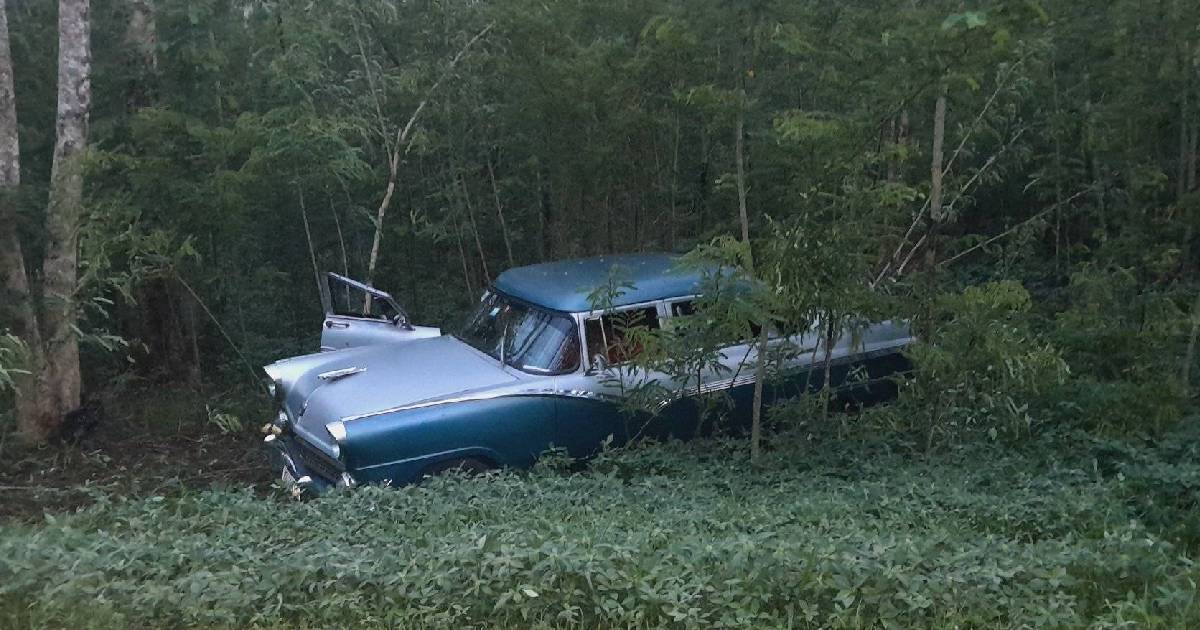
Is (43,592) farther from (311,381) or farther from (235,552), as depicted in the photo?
(311,381)

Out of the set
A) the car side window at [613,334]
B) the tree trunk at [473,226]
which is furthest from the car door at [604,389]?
the tree trunk at [473,226]

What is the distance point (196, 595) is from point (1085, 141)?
7.33 m

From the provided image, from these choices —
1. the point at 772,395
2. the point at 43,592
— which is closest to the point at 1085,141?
the point at 772,395

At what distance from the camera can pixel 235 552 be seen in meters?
4.30

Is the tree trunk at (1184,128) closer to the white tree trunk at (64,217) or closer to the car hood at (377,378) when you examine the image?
the car hood at (377,378)

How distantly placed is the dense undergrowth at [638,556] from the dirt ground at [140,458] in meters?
1.59

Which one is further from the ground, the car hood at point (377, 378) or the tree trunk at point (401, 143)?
the tree trunk at point (401, 143)

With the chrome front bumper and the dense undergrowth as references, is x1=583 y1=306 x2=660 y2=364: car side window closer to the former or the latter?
the dense undergrowth

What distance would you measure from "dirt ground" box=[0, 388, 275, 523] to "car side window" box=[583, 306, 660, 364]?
236 cm

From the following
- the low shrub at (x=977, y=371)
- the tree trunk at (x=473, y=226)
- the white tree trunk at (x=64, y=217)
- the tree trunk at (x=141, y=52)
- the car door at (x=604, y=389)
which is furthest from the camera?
the tree trunk at (x=473, y=226)

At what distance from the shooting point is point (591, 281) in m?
6.86

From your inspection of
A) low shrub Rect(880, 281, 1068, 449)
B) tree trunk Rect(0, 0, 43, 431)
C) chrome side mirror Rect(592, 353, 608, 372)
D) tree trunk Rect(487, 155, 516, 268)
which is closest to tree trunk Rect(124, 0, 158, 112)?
tree trunk Rect(0, 0, 43, 431)

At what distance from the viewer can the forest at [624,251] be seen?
3.98 meters

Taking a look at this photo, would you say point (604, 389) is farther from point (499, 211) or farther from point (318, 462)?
point (499, 211)
